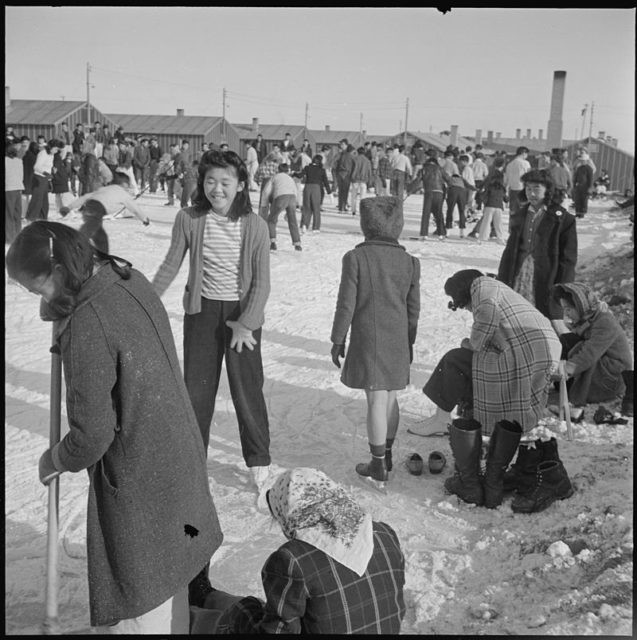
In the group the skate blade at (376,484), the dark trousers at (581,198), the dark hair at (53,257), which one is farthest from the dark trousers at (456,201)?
the dark hair at (53,257)

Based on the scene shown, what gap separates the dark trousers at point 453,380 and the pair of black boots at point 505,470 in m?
0.71

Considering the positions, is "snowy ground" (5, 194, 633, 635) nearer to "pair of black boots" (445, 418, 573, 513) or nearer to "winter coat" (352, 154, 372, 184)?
"pair of black boots" (445, 418, 573, 513)

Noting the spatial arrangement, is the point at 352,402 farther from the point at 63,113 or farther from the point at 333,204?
the point at 63,113

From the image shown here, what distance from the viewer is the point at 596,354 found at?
15.9 feet

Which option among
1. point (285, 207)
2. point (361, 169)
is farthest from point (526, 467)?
point (361, 169)

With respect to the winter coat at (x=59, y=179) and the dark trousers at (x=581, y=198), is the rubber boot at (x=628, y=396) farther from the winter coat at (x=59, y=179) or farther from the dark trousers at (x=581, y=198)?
the dark trousers at (x=581, y=198)

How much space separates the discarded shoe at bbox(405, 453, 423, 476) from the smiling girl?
3.92ft

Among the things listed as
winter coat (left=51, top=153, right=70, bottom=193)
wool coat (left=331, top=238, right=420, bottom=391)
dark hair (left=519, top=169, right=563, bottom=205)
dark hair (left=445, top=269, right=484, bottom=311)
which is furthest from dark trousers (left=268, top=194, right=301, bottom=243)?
wool coat (left=331, top=238, right=420, bottom=391)

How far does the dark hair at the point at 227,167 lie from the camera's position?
11.7ft

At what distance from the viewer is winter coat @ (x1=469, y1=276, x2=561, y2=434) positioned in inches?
158

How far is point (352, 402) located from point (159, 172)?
15.1 metres

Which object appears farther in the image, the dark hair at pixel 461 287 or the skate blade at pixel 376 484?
the dark hair at pixel 461 287

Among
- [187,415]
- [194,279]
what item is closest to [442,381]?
[194,279]

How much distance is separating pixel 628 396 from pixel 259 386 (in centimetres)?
271
